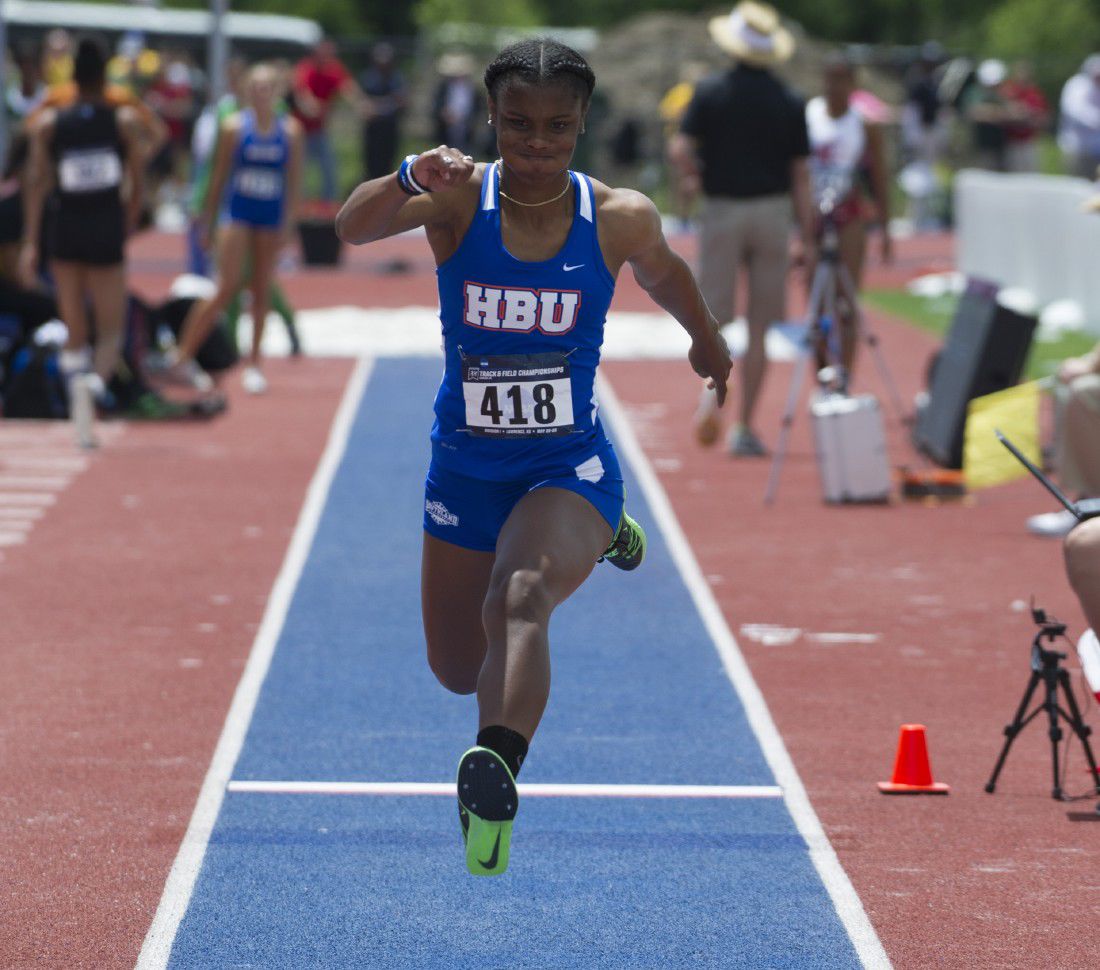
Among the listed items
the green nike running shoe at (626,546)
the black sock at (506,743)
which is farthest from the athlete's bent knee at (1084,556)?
the black sock at (506,743)

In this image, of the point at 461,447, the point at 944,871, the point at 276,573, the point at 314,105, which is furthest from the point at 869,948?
the point at 314,105

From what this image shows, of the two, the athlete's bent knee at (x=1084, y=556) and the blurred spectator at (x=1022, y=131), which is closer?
the athlete's bent knee at (x=1084, y=556)

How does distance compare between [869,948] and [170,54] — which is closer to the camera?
[869,948]

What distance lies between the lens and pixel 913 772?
6.46 metres

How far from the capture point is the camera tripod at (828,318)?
1184 centimetres

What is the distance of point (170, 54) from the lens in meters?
34.7

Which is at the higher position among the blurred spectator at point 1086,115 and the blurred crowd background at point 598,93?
the blurred spectator at point 1086,115

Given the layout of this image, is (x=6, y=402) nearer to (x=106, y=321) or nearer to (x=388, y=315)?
(x=106, y=321)

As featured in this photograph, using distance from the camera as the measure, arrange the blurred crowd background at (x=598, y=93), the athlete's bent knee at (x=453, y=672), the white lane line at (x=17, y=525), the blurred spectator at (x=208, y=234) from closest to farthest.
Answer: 1. the athlete's bent knee at (x=453, y=672)
2. the white lane line at (x=17, y=525)
3. the blurred spectator at (x=208, y=234)
4. the blurred crowd background at (x=598, y=93)

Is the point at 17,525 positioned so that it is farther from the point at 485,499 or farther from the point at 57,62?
the point at 57,62

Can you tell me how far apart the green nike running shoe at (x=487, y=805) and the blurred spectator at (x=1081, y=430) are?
6051 mm

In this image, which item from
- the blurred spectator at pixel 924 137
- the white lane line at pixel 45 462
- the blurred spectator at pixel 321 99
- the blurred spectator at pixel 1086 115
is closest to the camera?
the white lane line at pixel 45 462

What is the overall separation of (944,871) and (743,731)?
1541mm

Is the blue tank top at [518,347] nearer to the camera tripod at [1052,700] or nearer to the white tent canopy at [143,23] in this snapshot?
the camera tripod at [1052,700]
